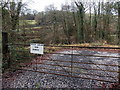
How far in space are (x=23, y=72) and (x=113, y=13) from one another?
37.3 feet

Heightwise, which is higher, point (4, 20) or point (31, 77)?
point (4, 20)

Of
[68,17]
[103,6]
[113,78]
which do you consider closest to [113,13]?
[103,6]

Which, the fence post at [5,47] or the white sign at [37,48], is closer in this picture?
the white sign at [37,48]

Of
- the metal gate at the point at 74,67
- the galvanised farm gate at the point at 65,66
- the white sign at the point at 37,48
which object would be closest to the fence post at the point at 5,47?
the galvanised farm gate at the point at 65,66

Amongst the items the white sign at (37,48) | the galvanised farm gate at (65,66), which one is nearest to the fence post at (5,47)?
the galvanised farm gate at (65,66)

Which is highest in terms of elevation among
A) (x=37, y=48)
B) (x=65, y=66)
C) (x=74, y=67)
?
(x=37, y=48)

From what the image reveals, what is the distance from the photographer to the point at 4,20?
3920mm

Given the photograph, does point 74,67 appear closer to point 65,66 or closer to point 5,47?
point 65,66

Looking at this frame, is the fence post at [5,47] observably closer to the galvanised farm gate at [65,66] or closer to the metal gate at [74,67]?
the galvanised farm gate at [65,66]

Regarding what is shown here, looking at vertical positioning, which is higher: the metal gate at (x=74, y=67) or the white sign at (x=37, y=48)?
the white sign at (x=37, y=48)

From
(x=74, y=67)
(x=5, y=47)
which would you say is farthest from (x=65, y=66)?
(x=5, y=47)

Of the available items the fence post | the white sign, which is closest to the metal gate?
the white sign

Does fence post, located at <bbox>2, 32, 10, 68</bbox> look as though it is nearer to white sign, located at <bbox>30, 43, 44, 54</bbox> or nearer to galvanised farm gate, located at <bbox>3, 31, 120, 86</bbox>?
galvanised farm gate, located at <bbox>3, 31, 120, 86</bbox>

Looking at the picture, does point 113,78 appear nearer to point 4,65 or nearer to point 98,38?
point 4,65
